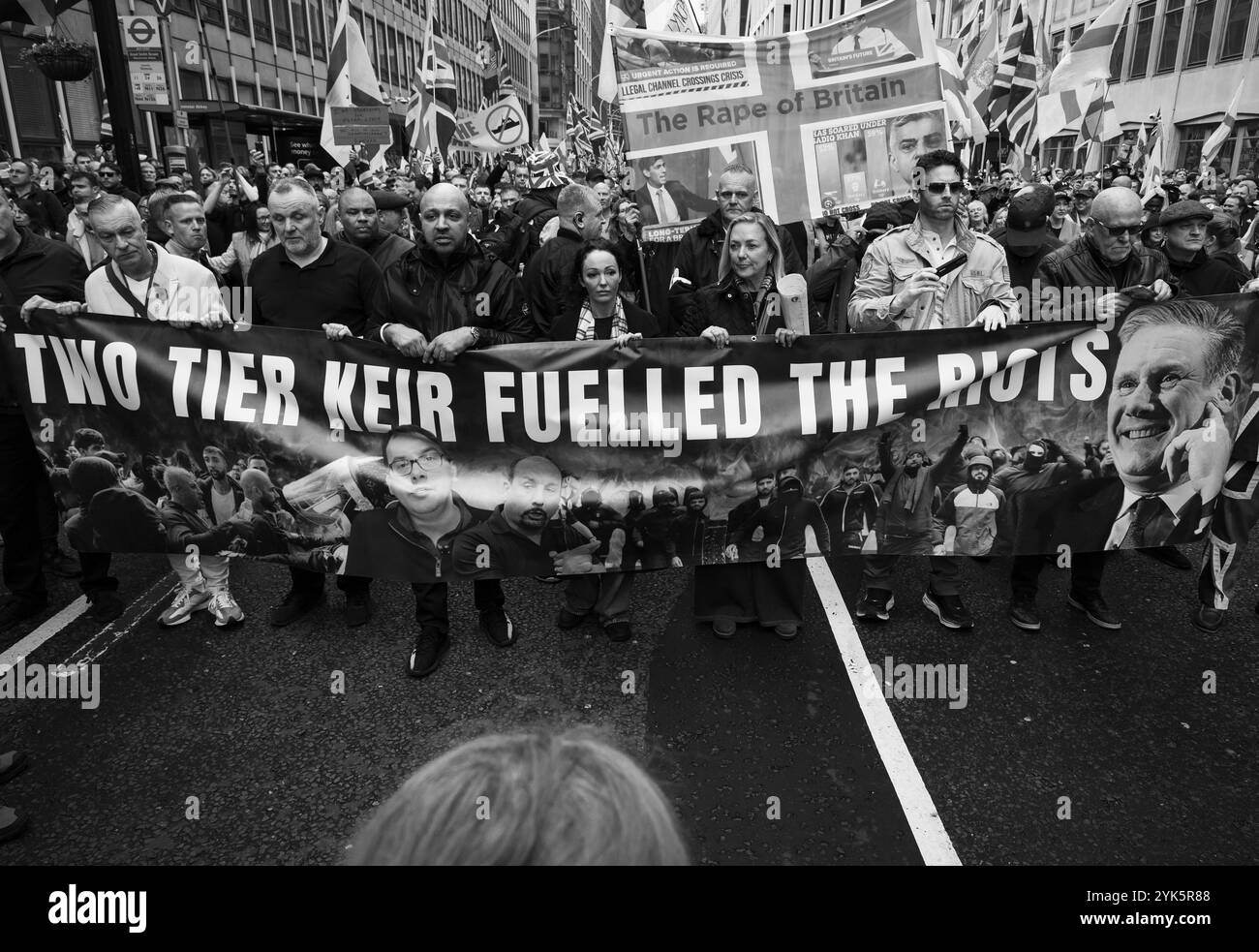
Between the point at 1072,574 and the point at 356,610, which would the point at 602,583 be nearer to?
the point at 356,610

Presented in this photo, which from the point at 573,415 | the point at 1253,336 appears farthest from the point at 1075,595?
the point at 573,415

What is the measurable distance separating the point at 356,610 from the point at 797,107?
4.12 m

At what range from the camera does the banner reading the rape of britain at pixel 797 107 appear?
17.4 ft

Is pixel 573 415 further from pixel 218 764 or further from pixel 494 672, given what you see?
pixel 218 764

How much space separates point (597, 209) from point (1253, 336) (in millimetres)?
4278

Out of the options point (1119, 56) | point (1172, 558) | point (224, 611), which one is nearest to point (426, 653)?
point (224, 611)

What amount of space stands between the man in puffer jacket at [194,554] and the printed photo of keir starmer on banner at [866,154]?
4038 mm

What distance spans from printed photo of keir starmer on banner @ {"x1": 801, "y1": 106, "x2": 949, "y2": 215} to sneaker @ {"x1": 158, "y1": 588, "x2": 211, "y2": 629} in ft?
14.1

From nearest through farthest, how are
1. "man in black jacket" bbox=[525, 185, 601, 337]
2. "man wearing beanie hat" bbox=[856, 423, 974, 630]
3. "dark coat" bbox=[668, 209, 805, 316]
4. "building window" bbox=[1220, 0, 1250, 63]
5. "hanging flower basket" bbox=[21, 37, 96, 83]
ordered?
"man wearing beanie hat" bbox=[856, 423, 974, 630]
"man in black jacket" bbox=[525, 185, 601, 337]
"dark coat" bbox=[668, 209, 805, 316]
"hanging flower basket" bbox=[21, 37, 96, 83]
"building window" bbox=[1220, 0, 1250, 63]

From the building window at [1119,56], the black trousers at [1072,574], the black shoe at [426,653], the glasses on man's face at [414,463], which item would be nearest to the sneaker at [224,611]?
the black shoe at [426,653]

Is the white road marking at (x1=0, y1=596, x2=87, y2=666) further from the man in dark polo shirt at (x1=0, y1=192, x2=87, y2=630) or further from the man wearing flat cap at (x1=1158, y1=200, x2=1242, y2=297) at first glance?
the man wearing flat cap at (x1=1158, y1=200, x2=1242, y2=297)

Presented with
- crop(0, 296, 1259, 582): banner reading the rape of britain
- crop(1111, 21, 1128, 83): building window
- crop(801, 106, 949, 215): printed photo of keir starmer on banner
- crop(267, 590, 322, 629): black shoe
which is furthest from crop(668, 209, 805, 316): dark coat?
crop(1111, 21, 1128, 83): building window

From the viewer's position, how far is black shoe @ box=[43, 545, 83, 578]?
485 cm

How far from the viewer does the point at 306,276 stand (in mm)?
4277
